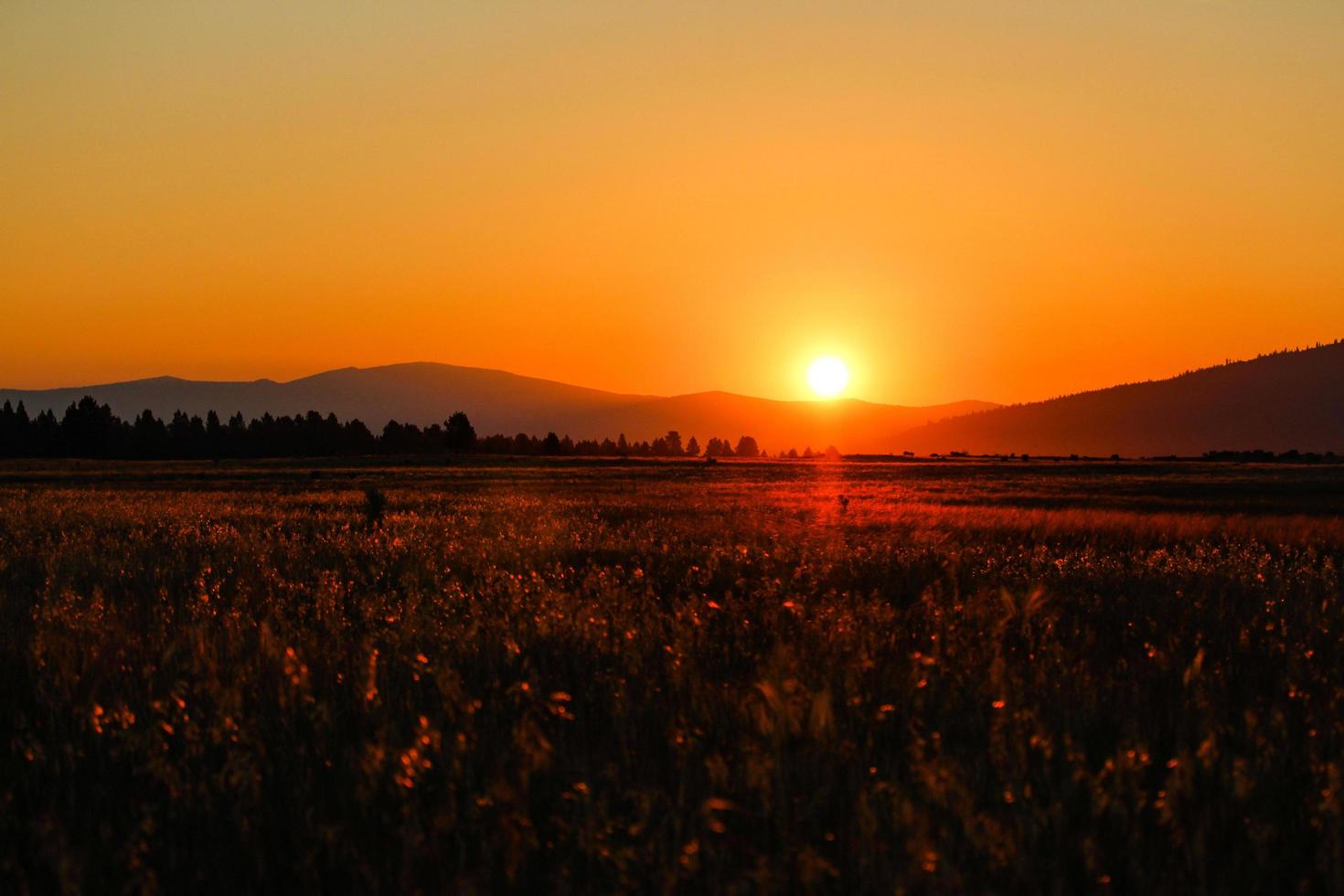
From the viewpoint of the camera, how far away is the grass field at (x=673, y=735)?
10.9ft

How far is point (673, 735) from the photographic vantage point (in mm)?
4469

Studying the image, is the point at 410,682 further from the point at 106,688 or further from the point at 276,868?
the point at 276,868

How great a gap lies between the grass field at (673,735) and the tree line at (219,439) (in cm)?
10890

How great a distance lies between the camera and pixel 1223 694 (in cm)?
525

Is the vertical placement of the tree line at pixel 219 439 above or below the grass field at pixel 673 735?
above

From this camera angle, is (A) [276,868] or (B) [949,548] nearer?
(A) [276,868]

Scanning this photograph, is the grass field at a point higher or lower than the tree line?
lower

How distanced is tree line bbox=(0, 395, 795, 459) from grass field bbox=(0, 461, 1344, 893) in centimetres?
10890

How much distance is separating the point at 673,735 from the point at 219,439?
135679mm

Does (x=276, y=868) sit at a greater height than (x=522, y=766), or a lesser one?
lesser

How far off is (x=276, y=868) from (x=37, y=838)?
947 millimetres

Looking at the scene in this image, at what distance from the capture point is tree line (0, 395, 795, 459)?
120 meters

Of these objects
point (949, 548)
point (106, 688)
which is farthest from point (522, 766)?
point (949, 548)

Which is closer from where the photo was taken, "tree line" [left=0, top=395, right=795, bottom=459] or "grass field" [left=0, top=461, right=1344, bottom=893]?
"grass field" [left=0, top=461, right=1344, bottom=893]
